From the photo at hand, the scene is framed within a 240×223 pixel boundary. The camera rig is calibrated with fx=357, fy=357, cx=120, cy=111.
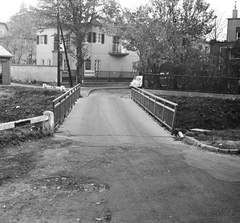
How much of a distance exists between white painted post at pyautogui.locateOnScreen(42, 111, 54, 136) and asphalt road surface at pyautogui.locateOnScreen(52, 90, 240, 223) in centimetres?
36

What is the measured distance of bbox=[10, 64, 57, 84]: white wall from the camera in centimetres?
4088

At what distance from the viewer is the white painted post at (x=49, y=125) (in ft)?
38.7

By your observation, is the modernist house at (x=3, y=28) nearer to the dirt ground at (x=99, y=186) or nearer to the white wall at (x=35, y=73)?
the white wall at (x=35, y=73)

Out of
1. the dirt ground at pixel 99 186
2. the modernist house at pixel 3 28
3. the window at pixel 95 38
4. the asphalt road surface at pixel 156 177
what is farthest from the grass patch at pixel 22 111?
the modernist house at pixel 3 28

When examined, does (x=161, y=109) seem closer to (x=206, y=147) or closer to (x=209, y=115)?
(x=206, y=147)

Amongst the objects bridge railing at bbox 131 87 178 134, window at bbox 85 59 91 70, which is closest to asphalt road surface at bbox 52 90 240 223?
bridge railing at bbox 131 87 178 134

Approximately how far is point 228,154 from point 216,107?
14.9 metres

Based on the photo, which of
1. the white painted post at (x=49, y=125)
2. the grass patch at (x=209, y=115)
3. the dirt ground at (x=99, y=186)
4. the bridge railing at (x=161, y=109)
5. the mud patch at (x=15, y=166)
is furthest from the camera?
the grass patch at (x=209, y=115)

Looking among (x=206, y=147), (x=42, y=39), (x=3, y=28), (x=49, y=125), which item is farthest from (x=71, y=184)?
(x=3, y=28)

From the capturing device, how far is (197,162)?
29.4ft

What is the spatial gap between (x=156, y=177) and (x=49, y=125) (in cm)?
563

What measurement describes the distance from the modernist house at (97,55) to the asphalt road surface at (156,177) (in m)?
38.0

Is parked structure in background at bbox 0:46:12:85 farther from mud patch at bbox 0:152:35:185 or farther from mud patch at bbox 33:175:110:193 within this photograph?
mud patch at bbox 33:175:110:193

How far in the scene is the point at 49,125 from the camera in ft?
39.2
